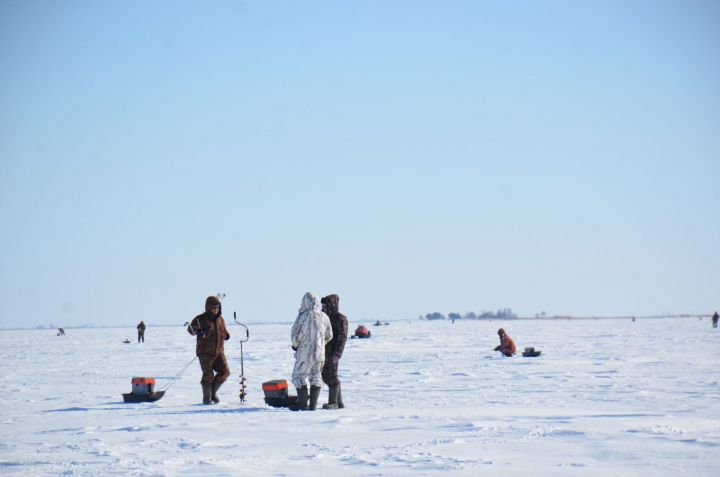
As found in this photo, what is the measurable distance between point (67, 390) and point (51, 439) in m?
6.80

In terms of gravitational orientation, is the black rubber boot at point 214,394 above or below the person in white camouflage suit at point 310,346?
below

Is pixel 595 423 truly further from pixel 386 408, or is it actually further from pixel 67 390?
pixel 67 390

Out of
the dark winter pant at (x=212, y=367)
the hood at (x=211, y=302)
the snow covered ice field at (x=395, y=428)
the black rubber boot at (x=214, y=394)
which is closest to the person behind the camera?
the snow covered ice field at (x=395, y=428)

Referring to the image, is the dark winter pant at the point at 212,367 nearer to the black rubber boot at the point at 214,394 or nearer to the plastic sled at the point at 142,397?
the black rubber boot at the point at 214,394

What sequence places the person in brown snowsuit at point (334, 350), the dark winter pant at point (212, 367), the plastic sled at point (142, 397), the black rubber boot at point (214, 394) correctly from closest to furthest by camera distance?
the person in brown snowsuit at point (334, 350)
the dark winter pant at point (212, 367)
the black rubber boot at point (214, 394)
the plastic sled at point (142, 397)

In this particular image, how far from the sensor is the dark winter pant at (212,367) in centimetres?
1169

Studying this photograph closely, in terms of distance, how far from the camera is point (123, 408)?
11.4 m

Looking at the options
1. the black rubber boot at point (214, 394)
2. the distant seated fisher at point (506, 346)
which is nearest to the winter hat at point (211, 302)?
the black rubber boot at point (214, 394)

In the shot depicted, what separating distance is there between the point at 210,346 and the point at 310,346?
66.3 inches

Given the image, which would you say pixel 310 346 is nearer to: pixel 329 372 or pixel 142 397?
pixel 329 372

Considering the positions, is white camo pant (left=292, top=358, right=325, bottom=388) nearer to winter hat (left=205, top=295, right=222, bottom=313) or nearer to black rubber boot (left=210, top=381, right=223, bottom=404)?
black rubber boot (left=210, top=381, right=223, bottom=404)

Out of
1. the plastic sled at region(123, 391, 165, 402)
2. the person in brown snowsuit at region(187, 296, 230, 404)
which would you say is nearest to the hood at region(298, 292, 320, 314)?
the person in brown snowsuit at region(187, 296, 230, 404)

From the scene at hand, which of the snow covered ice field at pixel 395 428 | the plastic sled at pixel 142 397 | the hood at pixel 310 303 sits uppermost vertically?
the hood at pixel 310 303

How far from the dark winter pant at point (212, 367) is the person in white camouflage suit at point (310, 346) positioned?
1312 millimetres
